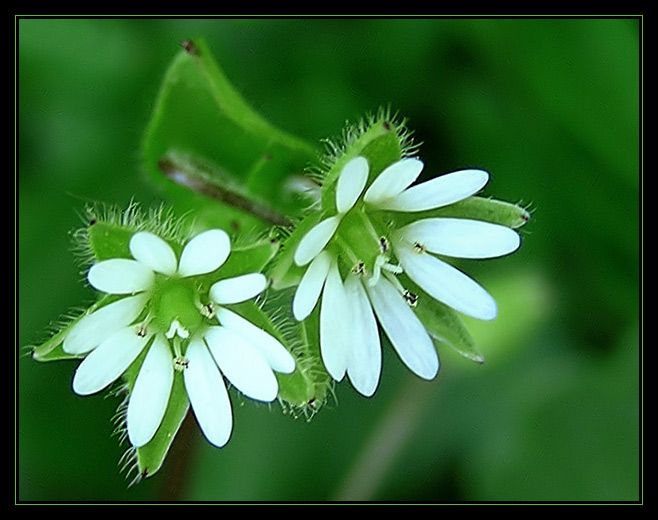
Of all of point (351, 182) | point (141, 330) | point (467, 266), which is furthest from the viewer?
point (467, 266)

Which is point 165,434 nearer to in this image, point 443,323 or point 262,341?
point 262,341

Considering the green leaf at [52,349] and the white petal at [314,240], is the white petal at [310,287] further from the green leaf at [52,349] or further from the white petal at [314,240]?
the green leaf at [52,349]

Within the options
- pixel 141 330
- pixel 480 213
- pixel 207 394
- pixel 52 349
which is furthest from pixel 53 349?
pixel 480 213

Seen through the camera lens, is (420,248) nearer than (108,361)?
No

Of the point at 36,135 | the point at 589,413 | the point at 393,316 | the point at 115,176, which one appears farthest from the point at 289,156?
the point at 589,413

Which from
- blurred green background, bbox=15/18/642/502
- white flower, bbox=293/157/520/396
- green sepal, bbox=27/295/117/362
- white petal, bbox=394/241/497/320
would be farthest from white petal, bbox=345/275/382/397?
blurred green background, bbox=15/18/642/502

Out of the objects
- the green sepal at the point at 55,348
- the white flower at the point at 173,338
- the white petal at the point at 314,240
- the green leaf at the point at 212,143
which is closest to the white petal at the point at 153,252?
the white flower at the point at 173,338

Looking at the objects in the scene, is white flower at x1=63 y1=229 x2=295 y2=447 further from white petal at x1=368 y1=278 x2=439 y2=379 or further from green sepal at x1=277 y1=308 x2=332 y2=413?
white petal at x1=368 y1=278 x2=439 y2=379
